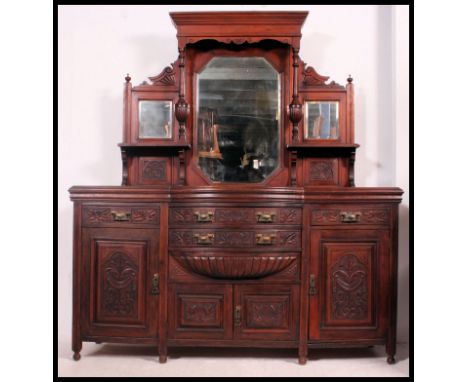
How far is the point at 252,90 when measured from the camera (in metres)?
3.44

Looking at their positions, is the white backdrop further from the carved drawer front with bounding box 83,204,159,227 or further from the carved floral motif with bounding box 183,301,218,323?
the carved floral motif with bounding box 183,301,218,323

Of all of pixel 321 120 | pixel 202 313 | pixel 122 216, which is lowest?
pixel 202 313

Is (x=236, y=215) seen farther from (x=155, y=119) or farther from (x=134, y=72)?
(x=134, y=72)

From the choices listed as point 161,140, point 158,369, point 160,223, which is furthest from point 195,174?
point 158,369

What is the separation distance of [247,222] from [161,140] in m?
1.00

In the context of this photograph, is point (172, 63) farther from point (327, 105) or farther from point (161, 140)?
point (327, 105)

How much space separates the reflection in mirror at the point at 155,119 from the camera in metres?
3.46

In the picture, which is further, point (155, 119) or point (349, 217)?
point (155, 119)

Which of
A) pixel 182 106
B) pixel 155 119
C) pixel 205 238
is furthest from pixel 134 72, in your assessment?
pixel 205 238

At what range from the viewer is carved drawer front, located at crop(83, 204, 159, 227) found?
9.75 ft

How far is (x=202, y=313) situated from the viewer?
2969 mm

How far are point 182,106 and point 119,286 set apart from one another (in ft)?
4.38

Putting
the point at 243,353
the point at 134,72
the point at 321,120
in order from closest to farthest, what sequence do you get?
the point at 243,353
the point at 321,120
the point at 134,72

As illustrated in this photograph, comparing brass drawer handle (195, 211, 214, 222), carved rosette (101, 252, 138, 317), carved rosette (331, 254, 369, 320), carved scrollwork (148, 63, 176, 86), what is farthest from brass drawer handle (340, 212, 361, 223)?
carved scrollwork (148, 63, 176, 86)
